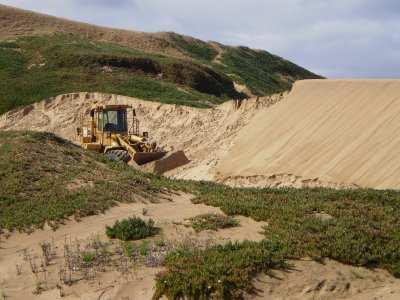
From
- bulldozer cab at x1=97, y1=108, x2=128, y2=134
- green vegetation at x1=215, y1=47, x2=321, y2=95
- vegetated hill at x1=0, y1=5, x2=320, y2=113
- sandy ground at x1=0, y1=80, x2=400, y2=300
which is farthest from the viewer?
green vegetation at x1=215, y1=47, x2=321, y2=95

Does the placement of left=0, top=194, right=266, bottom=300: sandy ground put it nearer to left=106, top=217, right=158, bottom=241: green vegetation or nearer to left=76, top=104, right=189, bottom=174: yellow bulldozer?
left=106, top=217, right=158, bottom=241: green vegetation

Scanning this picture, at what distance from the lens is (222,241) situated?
37.8ft

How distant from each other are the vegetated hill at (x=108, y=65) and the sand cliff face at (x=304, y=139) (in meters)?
7.56

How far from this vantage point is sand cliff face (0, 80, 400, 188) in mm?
21203

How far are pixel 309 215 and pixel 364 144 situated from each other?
9648 mm

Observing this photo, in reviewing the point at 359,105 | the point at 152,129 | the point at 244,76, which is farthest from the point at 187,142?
the point at 244,76

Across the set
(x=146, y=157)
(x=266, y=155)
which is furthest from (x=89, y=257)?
(x=146, y=157)

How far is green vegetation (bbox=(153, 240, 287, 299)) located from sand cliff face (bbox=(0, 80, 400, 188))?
9943 mm

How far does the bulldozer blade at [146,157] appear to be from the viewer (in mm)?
25206

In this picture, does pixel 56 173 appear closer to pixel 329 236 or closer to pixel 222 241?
pixel 222 241

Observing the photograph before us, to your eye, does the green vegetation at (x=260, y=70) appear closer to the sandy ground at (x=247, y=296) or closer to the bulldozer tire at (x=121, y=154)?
the bulldozer tire at (x=121, y=154)

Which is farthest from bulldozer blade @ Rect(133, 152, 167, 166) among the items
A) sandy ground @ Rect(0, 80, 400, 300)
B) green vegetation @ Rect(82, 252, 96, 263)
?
green vegetation @ Rect(82, 252, 96, 263)

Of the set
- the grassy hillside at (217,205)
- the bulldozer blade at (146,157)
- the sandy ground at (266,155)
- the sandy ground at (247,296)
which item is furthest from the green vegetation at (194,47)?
the sandy ground at (247,296)

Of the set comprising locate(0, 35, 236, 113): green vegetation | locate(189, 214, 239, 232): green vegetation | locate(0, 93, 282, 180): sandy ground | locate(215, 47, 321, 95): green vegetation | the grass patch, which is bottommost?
locate(189, 214, 239, 232): green vegetation
